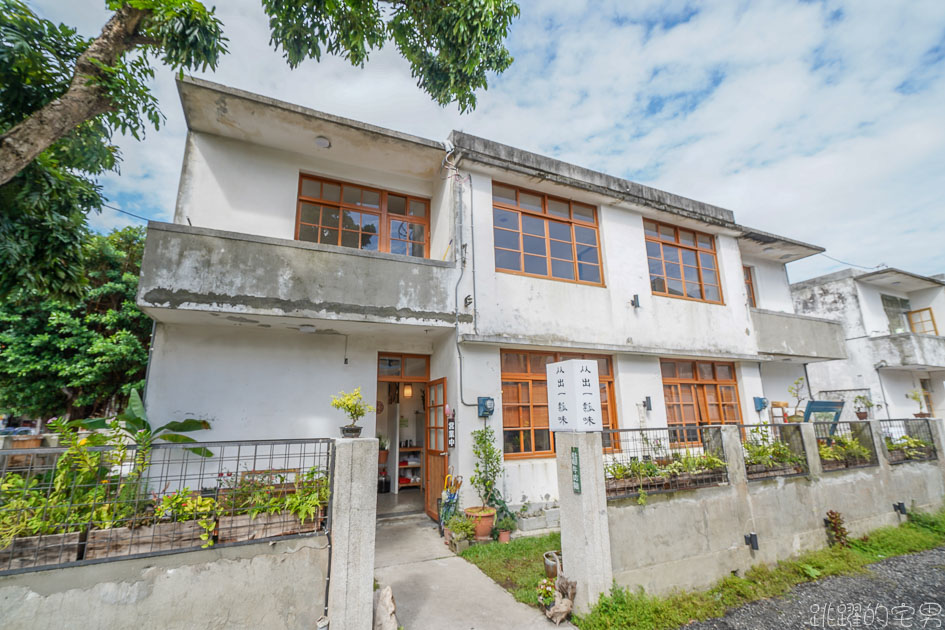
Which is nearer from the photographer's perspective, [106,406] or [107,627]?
[107,627]

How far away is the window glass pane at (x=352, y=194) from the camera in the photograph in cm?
771

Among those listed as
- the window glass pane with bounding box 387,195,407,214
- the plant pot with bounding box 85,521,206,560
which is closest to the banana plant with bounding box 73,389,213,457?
the plant pot with bounding box 85,521,206,560

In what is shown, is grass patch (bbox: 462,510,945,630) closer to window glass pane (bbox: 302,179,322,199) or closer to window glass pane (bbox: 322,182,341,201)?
window glass pane (bbox: 322,182,341,201)

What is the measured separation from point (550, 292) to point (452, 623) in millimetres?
5217

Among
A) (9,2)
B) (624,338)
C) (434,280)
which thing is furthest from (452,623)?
(9,2)

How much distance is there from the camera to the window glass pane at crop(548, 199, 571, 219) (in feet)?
27.3

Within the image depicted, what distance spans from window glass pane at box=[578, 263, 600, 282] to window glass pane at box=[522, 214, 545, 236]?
1048mm

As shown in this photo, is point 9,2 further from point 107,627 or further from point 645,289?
point 645,289

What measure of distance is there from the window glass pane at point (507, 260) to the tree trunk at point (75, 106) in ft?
17.5

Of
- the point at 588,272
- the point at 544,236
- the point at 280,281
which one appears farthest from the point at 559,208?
the point at 280,281

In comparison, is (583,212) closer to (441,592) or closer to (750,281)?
(750,281)

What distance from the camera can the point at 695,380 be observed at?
30.0ft

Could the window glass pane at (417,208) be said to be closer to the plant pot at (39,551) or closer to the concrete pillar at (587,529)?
the concrete pillar at (587,529)

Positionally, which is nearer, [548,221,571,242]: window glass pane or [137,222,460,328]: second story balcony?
[137,222,460,328]: second story balcony
